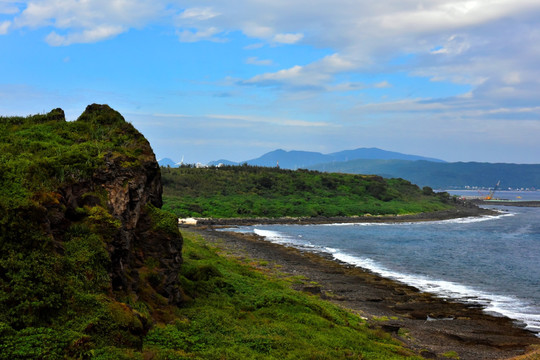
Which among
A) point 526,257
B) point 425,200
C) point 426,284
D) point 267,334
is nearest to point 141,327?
point 267,334

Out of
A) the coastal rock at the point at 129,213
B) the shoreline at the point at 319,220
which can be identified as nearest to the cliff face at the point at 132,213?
the coastal rock at the point at 129,213

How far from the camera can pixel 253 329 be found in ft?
61.2

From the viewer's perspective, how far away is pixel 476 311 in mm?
31656

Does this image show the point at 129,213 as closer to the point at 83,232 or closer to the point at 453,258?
the point at 83,232

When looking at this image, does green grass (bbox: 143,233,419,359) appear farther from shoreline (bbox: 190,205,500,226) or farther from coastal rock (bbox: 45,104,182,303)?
shoreline (bbox: 190,205,500,226)

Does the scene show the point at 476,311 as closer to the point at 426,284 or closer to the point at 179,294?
the point at 426,284

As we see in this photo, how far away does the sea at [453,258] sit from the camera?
36.7 meters

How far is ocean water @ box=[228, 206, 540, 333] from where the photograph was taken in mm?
36938

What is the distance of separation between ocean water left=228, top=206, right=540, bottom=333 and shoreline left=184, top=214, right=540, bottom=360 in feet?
7.16

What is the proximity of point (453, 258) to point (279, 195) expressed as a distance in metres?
87.7

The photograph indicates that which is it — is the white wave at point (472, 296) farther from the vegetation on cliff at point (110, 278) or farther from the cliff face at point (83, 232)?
the cliff face at point (83, 232)

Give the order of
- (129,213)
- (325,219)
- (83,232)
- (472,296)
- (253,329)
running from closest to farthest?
(83,232) < (253,329) < (129,213) < (472,296) < (325,219)

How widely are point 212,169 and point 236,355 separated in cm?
15255

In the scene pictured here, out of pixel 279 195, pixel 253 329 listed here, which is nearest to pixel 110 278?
pixel 253 329
